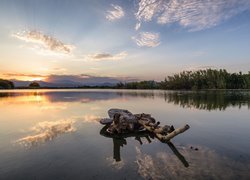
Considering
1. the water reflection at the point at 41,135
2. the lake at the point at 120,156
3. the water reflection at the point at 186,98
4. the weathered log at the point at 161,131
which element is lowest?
the water reflection at the point at 186,98

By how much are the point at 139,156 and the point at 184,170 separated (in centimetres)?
242

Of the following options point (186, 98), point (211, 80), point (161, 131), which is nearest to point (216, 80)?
point (211, 80)

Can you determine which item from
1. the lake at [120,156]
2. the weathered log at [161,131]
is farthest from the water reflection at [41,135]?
the weathered log at [161,131]

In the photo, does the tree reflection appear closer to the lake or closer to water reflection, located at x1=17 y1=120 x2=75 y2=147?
the lake

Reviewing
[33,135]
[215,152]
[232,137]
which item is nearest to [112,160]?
[215,152]

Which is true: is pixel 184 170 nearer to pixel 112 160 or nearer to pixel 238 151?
pixel 112 160

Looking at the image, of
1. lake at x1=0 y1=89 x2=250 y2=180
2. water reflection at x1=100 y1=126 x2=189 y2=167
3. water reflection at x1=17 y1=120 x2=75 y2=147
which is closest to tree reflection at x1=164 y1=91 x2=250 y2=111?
water reflection at x1=100 y1=126 x2=189 y2=167

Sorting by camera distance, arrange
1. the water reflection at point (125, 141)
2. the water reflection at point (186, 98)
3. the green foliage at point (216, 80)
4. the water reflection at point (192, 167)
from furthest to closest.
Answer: the green foliage at point (216, 80)
the water reflection at point (186, 98)
the water reflection at point (125, 141)
the water reflection at point (192, 167)

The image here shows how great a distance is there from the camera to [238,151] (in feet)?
33.6

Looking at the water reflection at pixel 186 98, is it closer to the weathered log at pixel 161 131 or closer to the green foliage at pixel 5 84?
the weathered log at pixel 161 131

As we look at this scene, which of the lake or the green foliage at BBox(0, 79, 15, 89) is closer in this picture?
the lake

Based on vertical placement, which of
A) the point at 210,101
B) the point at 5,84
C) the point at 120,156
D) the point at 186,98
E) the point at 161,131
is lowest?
the point at 186,98

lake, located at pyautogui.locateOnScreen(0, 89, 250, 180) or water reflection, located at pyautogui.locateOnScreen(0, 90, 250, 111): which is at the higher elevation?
lake, located at pyautogui.locateOnScreen(0, 89, 250, 180)

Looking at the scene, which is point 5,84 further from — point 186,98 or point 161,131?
point 161,131
